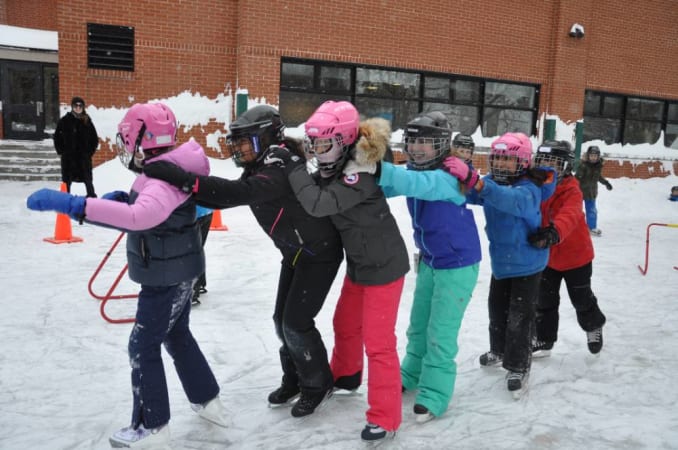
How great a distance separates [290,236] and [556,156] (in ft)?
6.64

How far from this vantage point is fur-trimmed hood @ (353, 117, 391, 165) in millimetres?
2809

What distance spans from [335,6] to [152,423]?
11.3m

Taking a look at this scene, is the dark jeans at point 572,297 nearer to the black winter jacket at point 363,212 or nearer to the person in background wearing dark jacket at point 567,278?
the person in background wearing dark jacket at point 567,278

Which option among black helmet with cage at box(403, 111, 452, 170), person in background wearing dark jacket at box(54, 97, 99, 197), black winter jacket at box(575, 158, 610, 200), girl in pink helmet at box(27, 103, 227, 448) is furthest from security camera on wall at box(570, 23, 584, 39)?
girl in pink helmet at box(27, 103, 227, 448)

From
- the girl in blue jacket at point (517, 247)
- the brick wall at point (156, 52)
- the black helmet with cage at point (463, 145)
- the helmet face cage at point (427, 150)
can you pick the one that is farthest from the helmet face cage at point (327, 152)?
the brick wall at point (156, 52)

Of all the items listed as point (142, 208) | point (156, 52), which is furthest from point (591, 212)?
point (142, 208)

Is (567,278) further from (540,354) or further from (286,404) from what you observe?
(286,404)

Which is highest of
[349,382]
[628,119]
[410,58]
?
[410,58]

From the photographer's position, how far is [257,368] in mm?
4043

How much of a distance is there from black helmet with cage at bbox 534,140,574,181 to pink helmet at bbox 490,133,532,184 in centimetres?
29

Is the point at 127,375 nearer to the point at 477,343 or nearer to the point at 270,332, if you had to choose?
the point at 270,332

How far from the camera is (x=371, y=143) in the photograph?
282 cm

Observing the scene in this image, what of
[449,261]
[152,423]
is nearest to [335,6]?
[449,261]

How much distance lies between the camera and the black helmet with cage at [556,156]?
153 inches
